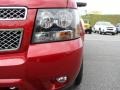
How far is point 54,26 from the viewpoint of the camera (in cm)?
318

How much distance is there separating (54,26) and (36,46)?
0.86 ft

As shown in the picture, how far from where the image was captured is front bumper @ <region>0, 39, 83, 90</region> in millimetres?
2910

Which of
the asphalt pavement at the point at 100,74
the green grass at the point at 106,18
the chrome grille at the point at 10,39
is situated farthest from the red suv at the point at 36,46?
the green grass at the point at 106,18

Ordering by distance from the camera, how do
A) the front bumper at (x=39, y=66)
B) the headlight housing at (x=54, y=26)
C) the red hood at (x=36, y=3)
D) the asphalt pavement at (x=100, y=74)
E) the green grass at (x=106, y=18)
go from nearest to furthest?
the front bumper at (x=39, y=66) < the red hood at (x=36, y=3) < the headlight housing at (x=54, y=26) < the asphalt pavement at (x=100, y=74) < the green grass at (x=106, y=18)

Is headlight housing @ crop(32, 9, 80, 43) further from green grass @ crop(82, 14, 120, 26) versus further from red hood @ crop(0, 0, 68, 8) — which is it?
green grass @ crop(82, 14, 120, 26)

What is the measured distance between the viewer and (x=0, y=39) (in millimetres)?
3012

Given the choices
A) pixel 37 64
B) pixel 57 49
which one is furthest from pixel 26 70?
pixel 57 49

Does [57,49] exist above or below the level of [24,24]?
below

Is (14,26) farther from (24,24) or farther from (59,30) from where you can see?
(59,30)

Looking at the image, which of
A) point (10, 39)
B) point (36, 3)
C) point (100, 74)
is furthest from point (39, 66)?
point (100, 74)

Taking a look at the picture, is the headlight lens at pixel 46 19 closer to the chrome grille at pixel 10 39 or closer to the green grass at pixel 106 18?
the chrome grille at pixel 10 39

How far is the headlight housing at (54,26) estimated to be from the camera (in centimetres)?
312

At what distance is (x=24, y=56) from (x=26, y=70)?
129mm

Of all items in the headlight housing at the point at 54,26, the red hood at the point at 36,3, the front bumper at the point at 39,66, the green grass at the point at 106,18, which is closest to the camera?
the front bumper at the point at 39,66
